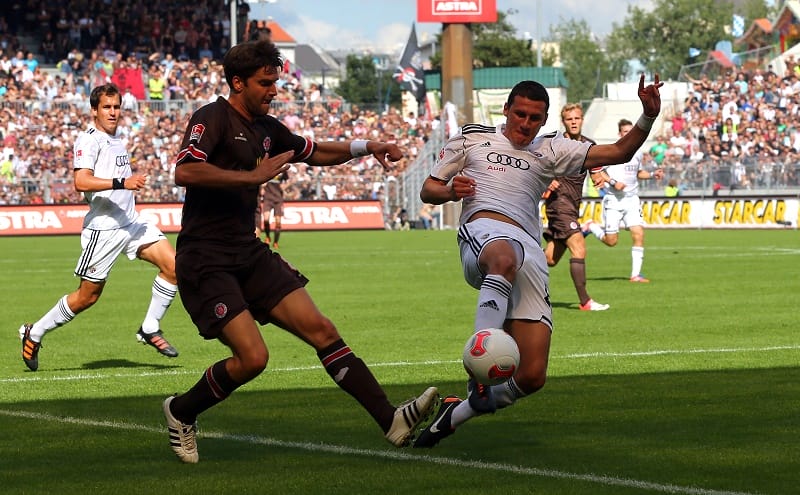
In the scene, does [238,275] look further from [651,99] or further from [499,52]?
[499,52]

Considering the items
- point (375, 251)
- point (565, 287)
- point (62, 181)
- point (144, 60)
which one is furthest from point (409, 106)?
point (565, 287)

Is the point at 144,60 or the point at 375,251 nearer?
the point at 375,251

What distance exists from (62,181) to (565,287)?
2767 cm

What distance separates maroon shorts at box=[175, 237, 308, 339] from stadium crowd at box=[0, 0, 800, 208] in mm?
36999

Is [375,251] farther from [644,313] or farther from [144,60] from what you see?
[144,60]

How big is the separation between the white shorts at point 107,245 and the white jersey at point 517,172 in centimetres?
444

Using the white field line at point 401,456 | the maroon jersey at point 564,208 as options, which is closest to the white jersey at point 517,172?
the white field line at point 401,456

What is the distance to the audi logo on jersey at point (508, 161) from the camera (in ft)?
27.7

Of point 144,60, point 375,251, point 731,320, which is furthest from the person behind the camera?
point 144,60

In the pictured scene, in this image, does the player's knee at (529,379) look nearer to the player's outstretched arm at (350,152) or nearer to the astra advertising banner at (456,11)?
the player's outstretched arm at (350,152)

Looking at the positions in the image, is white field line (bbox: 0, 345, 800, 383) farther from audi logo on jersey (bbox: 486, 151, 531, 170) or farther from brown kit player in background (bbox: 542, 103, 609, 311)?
brown kit player in background (bbox: 542, 103, 609, 311)

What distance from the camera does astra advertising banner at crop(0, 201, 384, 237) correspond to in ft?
144

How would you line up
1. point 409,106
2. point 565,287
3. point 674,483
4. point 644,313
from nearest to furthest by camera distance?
point 674,483
point 644,313
point 565,287
point 409,106

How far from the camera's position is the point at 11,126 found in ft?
161
